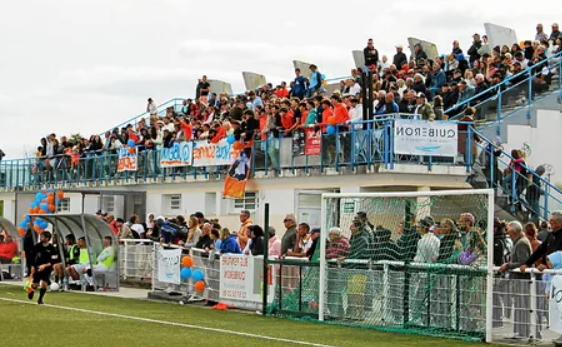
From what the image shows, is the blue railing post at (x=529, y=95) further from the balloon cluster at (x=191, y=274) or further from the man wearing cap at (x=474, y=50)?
the balloon cluster at (x=191, y=274)

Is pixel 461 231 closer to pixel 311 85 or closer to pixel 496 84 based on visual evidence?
pixel 496 84

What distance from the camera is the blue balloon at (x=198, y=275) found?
23906mm

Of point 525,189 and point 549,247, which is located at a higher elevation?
point 525,189

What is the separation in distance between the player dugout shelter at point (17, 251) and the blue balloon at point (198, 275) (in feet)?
32.7

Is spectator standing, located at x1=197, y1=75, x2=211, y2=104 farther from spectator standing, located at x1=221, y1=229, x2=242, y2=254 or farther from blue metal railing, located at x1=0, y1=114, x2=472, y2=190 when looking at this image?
spectator standing, located at x1=221, y1=229, x2=242, y2=254

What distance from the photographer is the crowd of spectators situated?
2844 cm

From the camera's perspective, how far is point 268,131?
31.2 m

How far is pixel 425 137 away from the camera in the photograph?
27.0m

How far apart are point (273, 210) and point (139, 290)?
511 cm

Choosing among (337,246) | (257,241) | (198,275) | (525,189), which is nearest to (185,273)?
(198,275)

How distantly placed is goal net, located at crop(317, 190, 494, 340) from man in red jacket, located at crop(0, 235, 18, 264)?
1452 centimetres

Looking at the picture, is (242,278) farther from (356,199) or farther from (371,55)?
(371,55)

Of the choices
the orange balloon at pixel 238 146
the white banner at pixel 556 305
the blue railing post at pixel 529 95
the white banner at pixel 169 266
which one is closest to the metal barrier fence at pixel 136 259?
the white banner at pixel 169 266

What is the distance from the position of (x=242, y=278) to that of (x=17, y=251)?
479 inches
